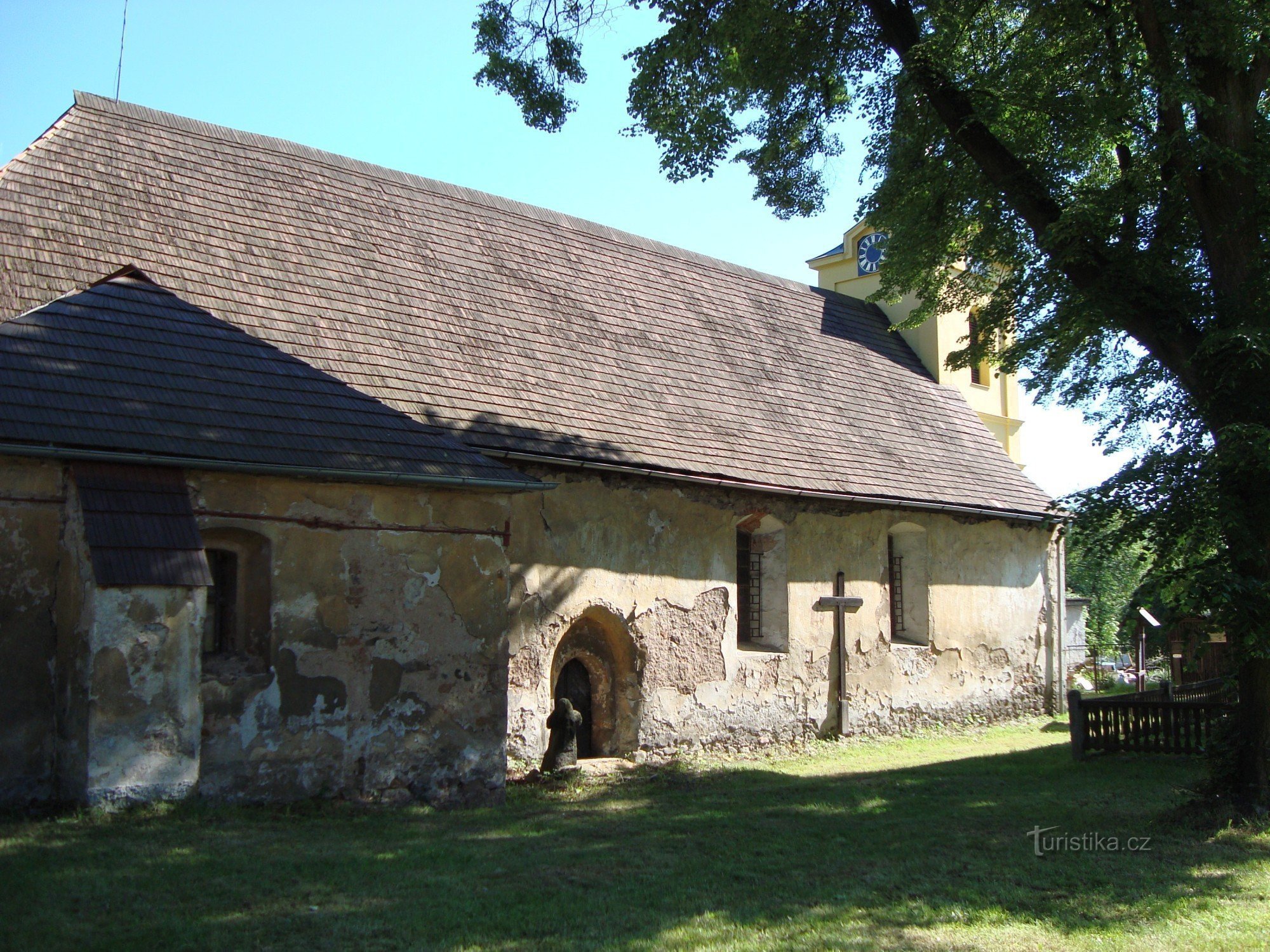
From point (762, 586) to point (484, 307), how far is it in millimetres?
5299

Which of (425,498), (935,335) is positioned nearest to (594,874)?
(425,498)

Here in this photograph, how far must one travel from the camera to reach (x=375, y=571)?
31.9 feet

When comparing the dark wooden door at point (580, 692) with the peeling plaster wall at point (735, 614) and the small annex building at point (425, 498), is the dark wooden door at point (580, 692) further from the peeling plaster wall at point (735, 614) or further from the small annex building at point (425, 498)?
the peeling plaster wall at point (735, 614)

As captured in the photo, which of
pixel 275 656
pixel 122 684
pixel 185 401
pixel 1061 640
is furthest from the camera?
pixel 1061 640

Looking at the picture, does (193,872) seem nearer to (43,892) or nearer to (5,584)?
(43,892)

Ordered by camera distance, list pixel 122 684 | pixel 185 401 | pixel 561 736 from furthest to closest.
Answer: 1. pixel 561 736
2. pixel 185 401
3. pixel 122 684

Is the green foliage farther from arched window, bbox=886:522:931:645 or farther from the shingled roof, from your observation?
the shingled roof

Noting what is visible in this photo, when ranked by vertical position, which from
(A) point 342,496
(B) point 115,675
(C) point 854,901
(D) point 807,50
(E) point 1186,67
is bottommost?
(C) point 854,901

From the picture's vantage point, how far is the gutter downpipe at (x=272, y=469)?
26.8 ft

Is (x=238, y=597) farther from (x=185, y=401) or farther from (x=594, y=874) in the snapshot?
(x=594, y=874)

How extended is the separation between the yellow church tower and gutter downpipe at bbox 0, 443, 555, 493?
41.0 ft

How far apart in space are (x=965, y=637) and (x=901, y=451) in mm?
3155

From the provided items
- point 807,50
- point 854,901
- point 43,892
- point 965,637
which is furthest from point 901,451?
point 43,892

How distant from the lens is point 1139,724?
13.0m
